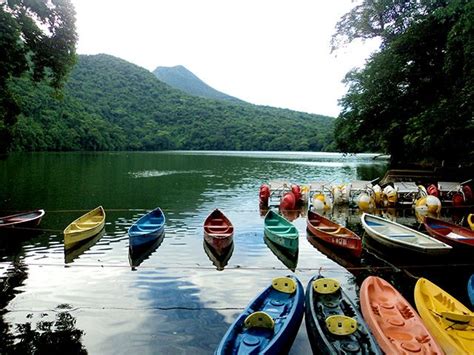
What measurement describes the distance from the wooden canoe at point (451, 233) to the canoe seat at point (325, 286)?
7.49 metres

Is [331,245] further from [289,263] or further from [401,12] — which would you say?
[401,12]

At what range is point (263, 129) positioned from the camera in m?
166

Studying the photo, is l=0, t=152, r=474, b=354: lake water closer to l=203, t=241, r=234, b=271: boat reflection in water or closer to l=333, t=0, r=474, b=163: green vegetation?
l=203, t=241, r=234, b=271: boat reflection in water

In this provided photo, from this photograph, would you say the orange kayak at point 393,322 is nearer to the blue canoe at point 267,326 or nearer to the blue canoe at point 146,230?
the blue canoe at point 267,326

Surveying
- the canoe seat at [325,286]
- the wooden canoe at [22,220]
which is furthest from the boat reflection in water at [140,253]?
the canoe seat at [325,286]

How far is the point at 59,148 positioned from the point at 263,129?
86994 mm

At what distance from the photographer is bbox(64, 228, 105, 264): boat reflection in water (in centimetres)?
1418

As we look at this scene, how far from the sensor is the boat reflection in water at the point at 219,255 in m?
13.8

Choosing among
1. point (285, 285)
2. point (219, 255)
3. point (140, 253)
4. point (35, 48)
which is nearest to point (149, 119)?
point (35, 48)

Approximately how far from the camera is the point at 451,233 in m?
15.8

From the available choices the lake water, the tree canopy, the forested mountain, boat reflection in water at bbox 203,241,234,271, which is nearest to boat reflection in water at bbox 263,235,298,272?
the lake water

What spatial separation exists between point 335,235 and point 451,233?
5158mm

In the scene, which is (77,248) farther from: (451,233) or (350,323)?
(451,233)

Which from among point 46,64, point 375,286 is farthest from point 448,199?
point 46,64
